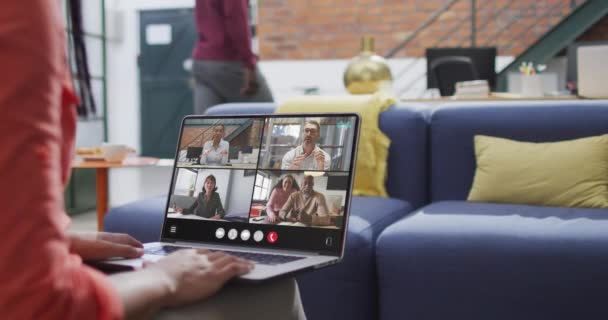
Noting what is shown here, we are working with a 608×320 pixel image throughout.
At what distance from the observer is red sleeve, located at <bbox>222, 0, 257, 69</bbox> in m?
3.90

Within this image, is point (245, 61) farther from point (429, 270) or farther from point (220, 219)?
point (220, 219)

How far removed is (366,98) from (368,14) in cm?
441

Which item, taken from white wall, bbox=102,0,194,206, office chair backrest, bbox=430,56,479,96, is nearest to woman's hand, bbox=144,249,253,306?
office chair backrest, bbox=430,56,479,96

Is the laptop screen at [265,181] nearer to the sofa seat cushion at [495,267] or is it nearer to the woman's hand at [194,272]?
the woman's hand at [194,272]

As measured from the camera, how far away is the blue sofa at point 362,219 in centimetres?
212

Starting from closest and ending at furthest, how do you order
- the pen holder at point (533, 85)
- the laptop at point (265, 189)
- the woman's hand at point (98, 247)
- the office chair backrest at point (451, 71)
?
the woman's hand at point (98, 247), the laptop at point (265, 189), the pen holder at point (533, 85), the office chair backrest at point (451, 71)

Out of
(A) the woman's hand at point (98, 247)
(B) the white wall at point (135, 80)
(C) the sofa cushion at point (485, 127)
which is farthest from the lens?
(B) the white wall at point (135, 80)

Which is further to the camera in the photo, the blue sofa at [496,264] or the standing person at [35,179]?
the blue sofa at [496,264]

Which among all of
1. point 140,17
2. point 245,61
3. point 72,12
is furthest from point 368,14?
point 72,12

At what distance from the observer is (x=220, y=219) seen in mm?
1292

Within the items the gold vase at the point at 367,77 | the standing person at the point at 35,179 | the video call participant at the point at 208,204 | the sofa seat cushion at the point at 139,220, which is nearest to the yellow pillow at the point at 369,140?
the gold vase at the point at 367,77

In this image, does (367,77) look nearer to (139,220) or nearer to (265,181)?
(139,220)

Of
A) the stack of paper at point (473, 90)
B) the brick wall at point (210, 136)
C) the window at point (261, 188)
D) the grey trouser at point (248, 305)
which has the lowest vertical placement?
the grey trouser at point (248, 305)

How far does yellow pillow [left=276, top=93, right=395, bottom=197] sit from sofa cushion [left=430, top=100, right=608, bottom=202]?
0.63 ft
